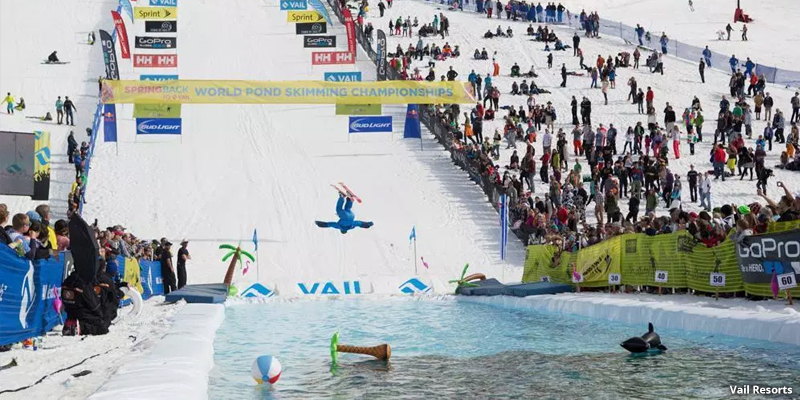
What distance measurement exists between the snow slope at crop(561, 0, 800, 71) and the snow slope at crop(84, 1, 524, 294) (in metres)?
29.1

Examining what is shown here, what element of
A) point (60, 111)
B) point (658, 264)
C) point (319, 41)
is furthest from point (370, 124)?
point (658, 264)

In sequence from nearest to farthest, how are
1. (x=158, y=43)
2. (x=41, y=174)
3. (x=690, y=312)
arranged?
(x=690, y=312)
(x=41, y=174)
(x=158, y=43)

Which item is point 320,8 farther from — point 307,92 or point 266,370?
point 266,370

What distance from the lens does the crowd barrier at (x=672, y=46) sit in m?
44.2

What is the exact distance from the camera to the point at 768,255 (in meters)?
13.0

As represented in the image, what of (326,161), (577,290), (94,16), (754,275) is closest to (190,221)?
(326,161)

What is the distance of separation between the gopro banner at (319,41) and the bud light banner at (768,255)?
3209cm

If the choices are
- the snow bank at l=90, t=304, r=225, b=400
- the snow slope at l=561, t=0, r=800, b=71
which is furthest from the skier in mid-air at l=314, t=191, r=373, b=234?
the snow slope at l=561, t=0, r=800, b=71

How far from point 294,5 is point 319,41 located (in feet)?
13.1

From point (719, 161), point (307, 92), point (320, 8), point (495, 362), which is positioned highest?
point (320, 8)

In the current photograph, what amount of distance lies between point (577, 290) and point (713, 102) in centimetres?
2433

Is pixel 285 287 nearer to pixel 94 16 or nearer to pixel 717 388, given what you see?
pixel 717 388

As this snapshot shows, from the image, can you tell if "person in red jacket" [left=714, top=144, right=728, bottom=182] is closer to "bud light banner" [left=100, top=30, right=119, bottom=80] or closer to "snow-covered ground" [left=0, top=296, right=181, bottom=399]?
"snow-covered ground" [left=0, top=296, right=181, bottom=399]

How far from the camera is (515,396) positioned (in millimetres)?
8555
